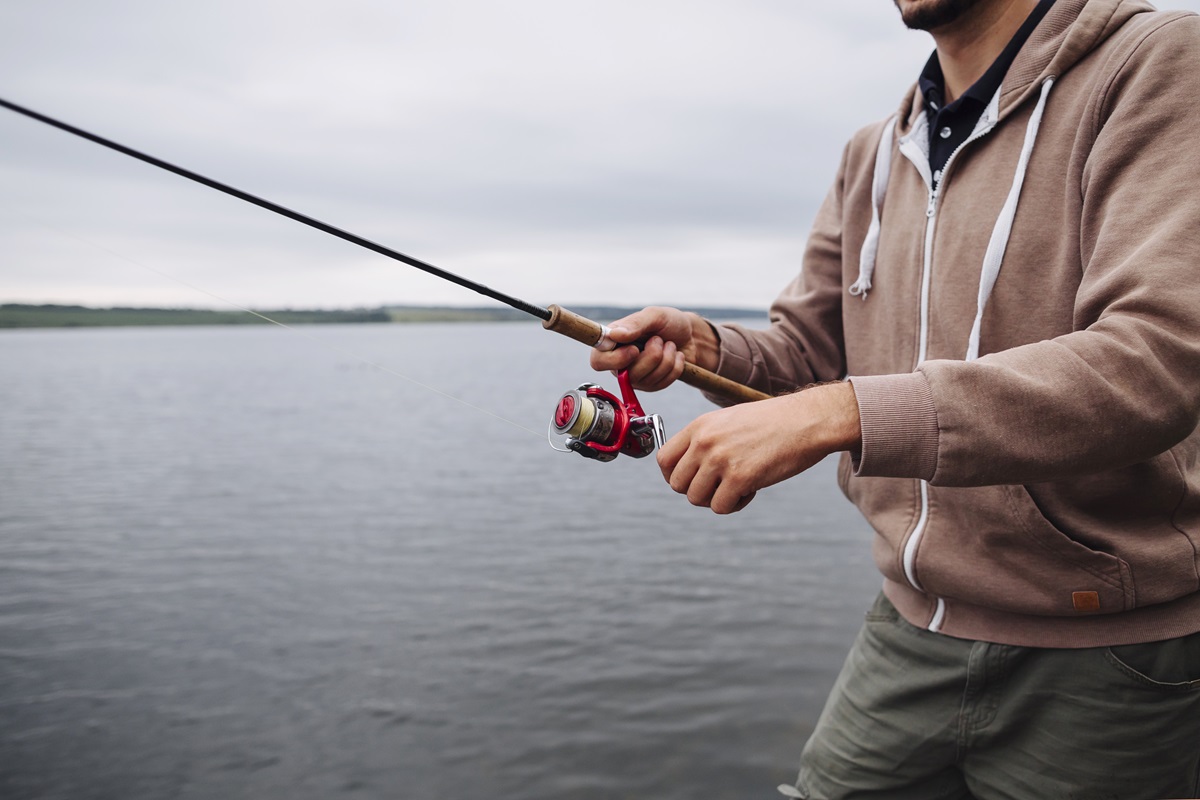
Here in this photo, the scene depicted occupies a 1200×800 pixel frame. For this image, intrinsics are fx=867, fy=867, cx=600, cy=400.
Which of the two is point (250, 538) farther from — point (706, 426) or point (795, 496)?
point (706, 426)

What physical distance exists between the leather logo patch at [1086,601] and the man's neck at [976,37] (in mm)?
1344

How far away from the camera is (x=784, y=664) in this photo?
7707 millimetres

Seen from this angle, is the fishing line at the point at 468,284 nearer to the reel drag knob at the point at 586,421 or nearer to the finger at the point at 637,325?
the finger at the point at 637,325

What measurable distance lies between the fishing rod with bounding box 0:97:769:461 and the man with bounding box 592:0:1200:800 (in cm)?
10

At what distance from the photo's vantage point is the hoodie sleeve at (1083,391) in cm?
154

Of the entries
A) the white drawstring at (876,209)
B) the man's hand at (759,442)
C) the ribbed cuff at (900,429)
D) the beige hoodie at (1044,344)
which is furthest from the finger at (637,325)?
the ribbed cuff at (900,429)

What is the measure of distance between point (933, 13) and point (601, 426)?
1370 millimetres

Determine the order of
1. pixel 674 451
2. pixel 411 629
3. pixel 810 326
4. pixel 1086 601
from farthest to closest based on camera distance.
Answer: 1. pixel 411 629
2. pixel 810 326
3. pixel 1086 601
4. pixel 674 451

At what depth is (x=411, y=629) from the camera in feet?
28.1

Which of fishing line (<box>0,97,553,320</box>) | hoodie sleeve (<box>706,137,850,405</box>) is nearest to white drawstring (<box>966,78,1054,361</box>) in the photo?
hoodie sleeve (<box>706,137,850,405</box>)

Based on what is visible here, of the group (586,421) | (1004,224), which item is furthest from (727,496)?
(1004,224)

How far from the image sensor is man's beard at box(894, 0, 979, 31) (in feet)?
7.23

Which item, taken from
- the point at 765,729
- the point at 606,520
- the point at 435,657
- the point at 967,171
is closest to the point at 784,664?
the point at 765,729

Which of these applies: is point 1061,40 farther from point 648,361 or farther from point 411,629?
point 411,629
